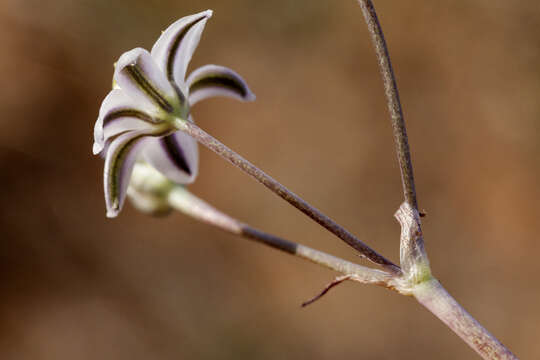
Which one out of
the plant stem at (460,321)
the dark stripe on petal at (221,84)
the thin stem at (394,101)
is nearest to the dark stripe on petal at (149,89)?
the dark stripe on petal at (221,84)

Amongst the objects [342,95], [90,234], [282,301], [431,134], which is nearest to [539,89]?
[431,134]

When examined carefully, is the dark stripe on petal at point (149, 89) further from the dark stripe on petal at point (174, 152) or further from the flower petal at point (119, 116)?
the dark stripe on petal at point (174, 152)

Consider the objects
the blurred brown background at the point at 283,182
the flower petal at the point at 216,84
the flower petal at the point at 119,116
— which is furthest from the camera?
the blurred brown background at the point at 283,182

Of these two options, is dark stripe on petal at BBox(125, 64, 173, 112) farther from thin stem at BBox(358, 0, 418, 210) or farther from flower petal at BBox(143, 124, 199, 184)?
thin stem at BBox(358, 0, 418, 210)

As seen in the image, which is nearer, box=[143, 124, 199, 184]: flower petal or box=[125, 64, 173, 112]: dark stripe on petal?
box=[125, 64, 173, 112]: dark stripe on petal

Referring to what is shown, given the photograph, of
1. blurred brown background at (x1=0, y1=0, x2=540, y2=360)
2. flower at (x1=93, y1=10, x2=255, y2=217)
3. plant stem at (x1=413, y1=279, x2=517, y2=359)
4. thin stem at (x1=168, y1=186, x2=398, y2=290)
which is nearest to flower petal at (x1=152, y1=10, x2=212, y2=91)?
flower at (x1=93, y1=10, x2=255, y2=217)

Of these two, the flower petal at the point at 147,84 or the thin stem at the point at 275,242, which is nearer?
the thin stem at the point at 275,242

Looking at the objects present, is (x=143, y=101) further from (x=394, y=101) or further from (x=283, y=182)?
(x=283, y=182)

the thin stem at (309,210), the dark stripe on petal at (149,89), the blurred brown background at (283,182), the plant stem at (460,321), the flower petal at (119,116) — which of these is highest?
the blurred brown background at (283,182)
